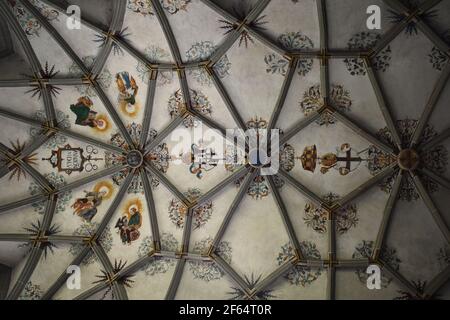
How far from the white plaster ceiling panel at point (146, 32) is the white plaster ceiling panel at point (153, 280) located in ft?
20.9

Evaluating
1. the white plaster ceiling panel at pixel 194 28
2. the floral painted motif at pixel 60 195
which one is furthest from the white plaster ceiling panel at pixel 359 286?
the floral painted motif at pixel 60 195

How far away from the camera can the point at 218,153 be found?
589 inches

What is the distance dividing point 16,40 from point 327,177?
10238 millimetres

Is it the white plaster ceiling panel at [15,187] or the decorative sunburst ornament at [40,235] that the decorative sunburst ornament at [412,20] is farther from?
the decorative sunburst ornament at [40,235]

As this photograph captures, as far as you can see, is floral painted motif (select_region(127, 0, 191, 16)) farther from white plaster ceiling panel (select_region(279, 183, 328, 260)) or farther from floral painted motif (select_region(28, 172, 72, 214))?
white plaster ceiling panel (select_region(279, 183, 328, 260))

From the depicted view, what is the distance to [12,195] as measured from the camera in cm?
1459

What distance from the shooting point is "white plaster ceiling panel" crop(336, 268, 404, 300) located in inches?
548

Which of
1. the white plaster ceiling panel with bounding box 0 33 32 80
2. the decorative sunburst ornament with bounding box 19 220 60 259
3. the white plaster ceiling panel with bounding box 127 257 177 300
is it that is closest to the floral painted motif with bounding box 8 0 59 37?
the white plaster ceiling panel with bounding box 0 33 32 80

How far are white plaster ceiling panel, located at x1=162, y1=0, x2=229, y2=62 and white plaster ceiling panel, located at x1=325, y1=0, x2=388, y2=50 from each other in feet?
10.0

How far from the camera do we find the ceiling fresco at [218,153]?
1334cm
